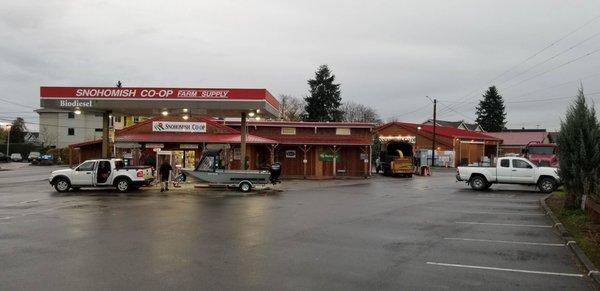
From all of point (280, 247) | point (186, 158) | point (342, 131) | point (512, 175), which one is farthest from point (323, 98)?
point (280, 247)

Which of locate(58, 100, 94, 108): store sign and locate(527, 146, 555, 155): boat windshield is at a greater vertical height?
locate(58, 100, 94, 108): store sign

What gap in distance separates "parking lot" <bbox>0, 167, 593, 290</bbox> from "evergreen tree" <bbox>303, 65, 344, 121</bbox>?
203 feet

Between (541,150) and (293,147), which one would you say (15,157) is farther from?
(541,150)

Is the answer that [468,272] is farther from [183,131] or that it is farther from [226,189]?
[183,131]

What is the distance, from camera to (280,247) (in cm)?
1061

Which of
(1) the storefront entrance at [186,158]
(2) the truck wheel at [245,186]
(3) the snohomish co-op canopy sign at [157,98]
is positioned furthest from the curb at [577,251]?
(1) the storefront entrance at [186,158]

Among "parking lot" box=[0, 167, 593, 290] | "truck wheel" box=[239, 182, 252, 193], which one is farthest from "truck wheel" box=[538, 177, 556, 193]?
"truck wheel" box=[239, 182, 252, 193]

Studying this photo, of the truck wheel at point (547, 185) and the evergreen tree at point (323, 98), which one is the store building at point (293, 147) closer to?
the truck wheel at point (547, 185)

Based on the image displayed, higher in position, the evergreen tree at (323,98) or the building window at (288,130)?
the evergreen tree at (323,98)

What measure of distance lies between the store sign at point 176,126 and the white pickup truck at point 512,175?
17.7 meters

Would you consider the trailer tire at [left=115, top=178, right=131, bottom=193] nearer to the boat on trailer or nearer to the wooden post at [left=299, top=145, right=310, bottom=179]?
the boat on trailer

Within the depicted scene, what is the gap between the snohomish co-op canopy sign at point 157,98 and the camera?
28.0 meters

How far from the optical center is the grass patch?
10.2 meters

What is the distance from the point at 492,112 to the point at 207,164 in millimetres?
89206
